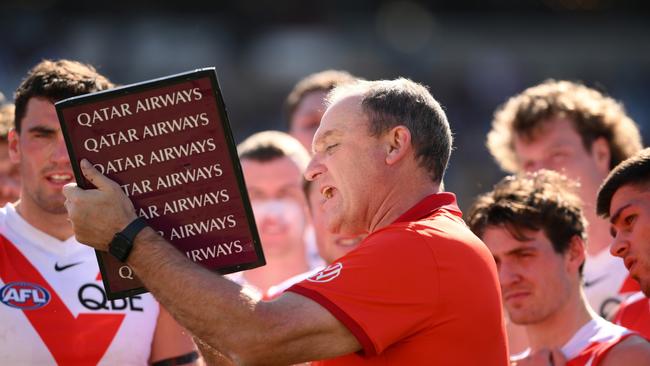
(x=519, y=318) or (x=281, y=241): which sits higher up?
(x=281, y=241)

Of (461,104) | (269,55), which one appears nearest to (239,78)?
(269,55)

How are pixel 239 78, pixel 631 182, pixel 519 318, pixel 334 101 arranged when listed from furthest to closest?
1. pixel 239 78
2. pixel 519 318
3. pixel 631 182
4. pixel 334 101

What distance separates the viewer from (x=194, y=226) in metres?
3.46

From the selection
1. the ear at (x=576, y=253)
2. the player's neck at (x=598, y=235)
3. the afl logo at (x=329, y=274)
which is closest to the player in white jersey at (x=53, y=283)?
the afl logo at (x=329, y=274)

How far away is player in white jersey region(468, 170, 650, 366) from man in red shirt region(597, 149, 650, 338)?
544 mm

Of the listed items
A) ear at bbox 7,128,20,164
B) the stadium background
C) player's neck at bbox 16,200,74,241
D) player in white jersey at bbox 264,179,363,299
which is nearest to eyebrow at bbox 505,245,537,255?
player in white jersey at bbox 264,179,363,299

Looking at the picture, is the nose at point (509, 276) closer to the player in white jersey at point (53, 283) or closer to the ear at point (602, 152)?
the player in white jersey at point (53, 283)

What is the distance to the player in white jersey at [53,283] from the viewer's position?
430 centimetres

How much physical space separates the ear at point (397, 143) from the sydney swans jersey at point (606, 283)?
102 inches

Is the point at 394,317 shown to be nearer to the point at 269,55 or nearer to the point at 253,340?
the point at 253,340

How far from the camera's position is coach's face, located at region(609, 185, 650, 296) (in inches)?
156

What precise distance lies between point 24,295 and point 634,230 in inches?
104

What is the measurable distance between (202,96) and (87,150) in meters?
0.44

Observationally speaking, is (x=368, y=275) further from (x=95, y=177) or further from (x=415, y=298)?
(x=95, y=177)
